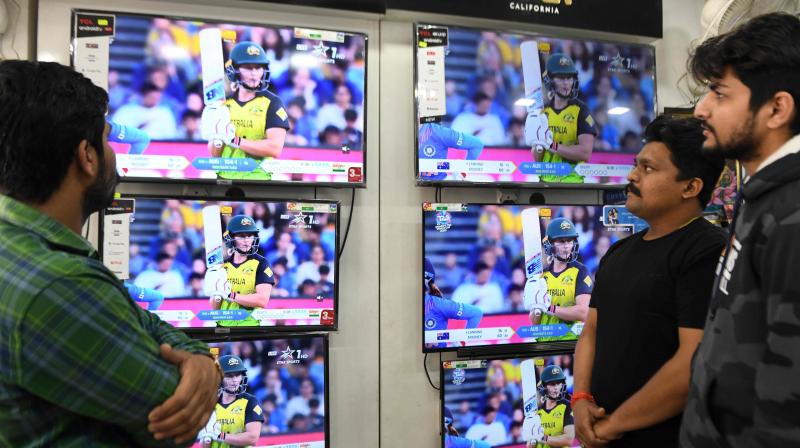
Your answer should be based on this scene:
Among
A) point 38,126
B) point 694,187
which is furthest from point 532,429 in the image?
point 38,126

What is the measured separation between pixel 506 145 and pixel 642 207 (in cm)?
88

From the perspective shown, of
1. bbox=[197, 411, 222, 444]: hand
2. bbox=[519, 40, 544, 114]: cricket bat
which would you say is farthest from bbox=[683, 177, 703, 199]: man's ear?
bbox=[197, 411, 222, 444]: hand

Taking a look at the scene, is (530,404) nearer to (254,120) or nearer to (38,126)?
(254,120)

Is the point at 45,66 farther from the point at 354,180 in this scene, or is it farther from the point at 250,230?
the point at 354,180

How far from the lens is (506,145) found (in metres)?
2.48

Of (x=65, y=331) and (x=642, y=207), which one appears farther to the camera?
(x=642, y=207)

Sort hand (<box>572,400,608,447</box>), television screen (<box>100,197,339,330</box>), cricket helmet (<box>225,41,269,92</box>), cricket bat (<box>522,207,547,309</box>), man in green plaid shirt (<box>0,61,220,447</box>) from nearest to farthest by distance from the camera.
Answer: man in green plaid shirt (<box>0,61,220,447</box>) → hand (<box>572,400,608,447</box>) → television screen (<box>100,197,339,330</box>) → cricket helmet (<box>225,41,269,92</box>) → cricket bat (<box>522,207,547,309</box>)

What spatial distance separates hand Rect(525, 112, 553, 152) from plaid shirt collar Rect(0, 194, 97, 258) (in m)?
1.99

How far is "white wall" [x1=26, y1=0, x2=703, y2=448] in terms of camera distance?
2391 mm

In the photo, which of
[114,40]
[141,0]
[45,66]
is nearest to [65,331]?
[45,66]

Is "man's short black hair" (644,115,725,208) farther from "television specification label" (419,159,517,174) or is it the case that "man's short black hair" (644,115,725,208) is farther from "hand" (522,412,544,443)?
"hand" (522,412,544,443)

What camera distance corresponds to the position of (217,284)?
218 cm

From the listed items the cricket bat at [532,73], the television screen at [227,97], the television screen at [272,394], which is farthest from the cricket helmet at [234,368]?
the cricket bat at [532,73]

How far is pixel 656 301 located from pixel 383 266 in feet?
4.02
